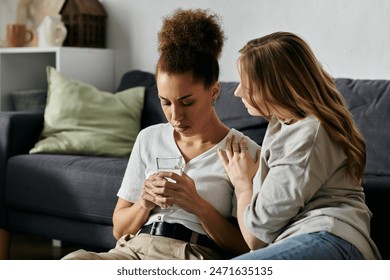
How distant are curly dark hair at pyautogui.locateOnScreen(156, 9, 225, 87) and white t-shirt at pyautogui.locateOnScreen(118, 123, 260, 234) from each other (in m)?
0.18

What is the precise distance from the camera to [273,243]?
1517mm

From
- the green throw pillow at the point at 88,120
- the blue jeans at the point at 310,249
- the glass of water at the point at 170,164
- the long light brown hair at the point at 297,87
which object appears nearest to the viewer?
the blue jeans at the point at 310,249

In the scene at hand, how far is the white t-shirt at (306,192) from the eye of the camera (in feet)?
4.81

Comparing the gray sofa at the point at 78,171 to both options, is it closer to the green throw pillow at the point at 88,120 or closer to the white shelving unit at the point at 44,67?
the green throw pillow at the point at 88,120

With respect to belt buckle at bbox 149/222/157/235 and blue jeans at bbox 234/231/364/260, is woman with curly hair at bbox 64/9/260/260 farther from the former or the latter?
blue jeans at bbox 234/231/364/260

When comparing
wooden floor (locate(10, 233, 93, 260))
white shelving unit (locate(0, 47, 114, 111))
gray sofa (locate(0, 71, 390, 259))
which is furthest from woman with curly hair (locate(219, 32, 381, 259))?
white shelving unit (locate(0, 47, 114, 111))

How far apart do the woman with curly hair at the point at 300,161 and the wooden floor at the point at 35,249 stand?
1.90 metres

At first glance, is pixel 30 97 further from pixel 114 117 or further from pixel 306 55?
pixel 306 55

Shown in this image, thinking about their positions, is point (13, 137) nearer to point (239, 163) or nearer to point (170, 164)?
point (170, 164)

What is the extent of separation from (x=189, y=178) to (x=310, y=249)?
400mm

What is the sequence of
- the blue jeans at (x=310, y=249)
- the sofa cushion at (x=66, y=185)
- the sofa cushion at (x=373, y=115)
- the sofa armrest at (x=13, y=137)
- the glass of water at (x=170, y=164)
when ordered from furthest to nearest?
the sofa armrest at (x=13, y=137) → the sofa cushion at (x=66, y=185) → the sofa cushion at (x=373, y=115) → the glass of water at (x=170, y=164) → the blue jeans at (x=310, y=249)

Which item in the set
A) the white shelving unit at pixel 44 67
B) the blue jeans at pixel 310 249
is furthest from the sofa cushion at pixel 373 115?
the white shelving unit at pixel 44 67

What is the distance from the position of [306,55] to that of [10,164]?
6.18 ft
